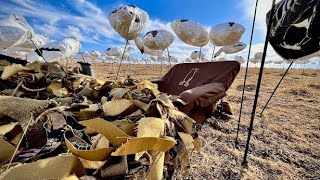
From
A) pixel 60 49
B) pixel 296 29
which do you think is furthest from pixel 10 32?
pixel 296 29

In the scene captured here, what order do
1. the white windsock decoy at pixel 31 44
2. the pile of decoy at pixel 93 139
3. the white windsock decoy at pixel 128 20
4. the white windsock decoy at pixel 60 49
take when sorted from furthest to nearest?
the white windsock decoy at pixel 31 44, the white windsock decoy at pixel 60 49, the white windsock decoy at pixel 128 20, the pile of decoy at pixel 93 139

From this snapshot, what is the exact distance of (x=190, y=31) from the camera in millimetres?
7848

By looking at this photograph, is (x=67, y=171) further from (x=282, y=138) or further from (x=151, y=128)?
(x=282, y=138)

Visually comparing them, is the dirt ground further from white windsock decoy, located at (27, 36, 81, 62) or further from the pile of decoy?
white windsock decoy, located at (27, 36, 81, 62)

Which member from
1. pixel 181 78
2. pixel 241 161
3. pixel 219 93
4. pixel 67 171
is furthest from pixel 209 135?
pixel 67 171

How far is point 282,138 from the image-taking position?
9.71ft

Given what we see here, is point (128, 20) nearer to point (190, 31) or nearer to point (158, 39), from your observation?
point (190, 31)

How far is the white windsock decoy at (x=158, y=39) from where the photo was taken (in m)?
10.1

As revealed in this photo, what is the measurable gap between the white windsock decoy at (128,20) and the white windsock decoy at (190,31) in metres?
2.53

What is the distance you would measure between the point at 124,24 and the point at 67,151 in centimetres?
485

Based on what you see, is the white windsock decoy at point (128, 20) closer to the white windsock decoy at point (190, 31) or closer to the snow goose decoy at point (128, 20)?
the snow goose decoy at point (128, 20)

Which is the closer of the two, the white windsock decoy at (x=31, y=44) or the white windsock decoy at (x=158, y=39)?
the white windsock decoy at (x=158, y=39)

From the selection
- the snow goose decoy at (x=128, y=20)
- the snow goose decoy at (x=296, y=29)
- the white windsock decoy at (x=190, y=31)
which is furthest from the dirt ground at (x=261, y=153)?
the white windsock decoy at (x=190, y=31)

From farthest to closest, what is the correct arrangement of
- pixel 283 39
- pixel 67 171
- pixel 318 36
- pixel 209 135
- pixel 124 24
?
pixel 124 24 → pixel 209 135 → pixel 283 39 → pixel 318 36 → pixel 67 171
